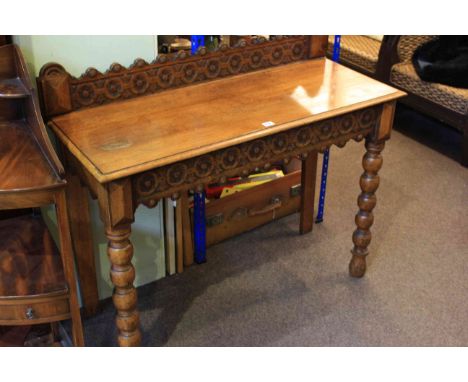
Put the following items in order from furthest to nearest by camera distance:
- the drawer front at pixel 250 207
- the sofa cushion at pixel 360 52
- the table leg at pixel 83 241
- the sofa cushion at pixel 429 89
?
the sofa cushion at pixel 360 52 → the sofa cushion at pixel 429 89 → the drawer front at pixel 250 207 → the table leg at pixel 83 241

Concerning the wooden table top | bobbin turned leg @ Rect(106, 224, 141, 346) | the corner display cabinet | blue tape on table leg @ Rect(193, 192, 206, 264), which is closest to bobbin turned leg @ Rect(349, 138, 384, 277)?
the wooden table top

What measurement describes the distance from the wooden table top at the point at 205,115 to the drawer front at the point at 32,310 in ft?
1.27

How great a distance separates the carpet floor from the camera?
209 cm

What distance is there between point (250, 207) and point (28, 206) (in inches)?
49.0

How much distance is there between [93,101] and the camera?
1.77 m

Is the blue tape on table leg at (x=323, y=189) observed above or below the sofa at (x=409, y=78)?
below

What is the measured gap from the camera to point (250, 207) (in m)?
2.53

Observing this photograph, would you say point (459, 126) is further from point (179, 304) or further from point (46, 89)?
point (46, 89)

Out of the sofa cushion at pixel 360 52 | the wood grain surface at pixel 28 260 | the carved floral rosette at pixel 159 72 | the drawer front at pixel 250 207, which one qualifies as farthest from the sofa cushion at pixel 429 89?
the wood grain surface at pixel 28 260

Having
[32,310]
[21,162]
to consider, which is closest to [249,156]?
[21,162]

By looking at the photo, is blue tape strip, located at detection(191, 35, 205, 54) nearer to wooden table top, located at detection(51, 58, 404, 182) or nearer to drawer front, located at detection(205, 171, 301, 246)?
wooden table top, located at detection(51, 58, 404, 182)

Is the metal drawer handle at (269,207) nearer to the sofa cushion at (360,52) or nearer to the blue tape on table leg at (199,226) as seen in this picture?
the blue tape on table leg at (199,226)

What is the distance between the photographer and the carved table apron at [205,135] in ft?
5.04

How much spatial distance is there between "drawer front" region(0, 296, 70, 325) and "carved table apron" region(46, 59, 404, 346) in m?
0.16
